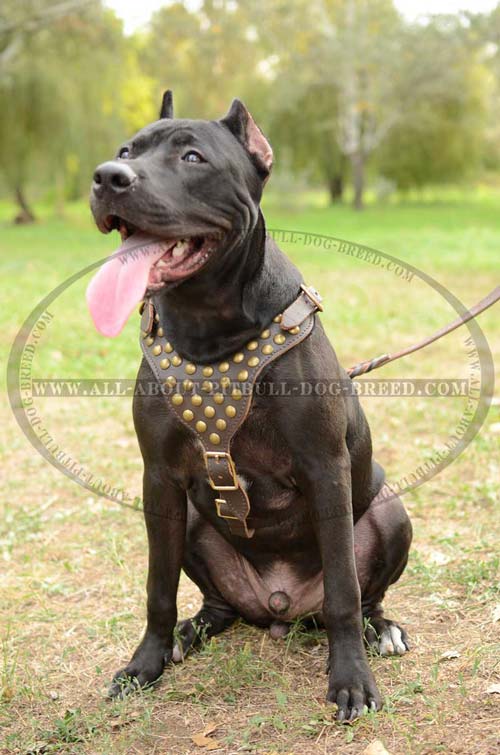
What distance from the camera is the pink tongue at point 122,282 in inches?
81.7

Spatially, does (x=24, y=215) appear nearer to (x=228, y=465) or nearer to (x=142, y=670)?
(x=142, y=670)

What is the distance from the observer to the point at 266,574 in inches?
109

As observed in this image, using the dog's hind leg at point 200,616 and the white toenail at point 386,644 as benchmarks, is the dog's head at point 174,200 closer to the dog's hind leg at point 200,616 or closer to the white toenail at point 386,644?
the dog's hind leg at point 200,616

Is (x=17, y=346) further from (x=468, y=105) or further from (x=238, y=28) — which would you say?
(x=468, y=105)

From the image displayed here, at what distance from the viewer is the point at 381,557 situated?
8.93 feet

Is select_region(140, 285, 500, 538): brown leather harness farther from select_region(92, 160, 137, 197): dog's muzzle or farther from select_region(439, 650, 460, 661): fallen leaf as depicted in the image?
select_region(439, 650, 460, 661): fallen leaf

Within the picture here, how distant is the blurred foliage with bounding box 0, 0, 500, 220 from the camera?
59.0ft

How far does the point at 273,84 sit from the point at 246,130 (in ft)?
91.7

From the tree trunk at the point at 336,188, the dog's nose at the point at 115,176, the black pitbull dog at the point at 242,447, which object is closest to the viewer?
the dog's nose at the point at 115,176

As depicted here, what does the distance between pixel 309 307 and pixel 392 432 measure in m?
2.80

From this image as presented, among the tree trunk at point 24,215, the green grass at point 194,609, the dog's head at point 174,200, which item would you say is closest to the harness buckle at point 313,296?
the dog's head at point 174,200

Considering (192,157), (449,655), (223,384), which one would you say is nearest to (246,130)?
(192,157)

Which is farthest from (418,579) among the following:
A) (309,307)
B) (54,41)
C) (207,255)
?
(54,41)

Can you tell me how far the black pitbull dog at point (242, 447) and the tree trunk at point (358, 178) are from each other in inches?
956
